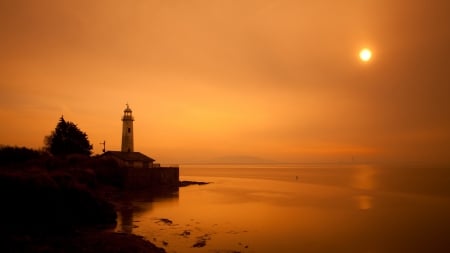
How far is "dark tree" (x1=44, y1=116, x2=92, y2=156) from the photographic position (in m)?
57.6

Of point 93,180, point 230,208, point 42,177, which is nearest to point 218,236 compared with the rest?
point 42,177

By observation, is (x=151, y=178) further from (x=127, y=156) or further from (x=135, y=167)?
(x=127, y=156)

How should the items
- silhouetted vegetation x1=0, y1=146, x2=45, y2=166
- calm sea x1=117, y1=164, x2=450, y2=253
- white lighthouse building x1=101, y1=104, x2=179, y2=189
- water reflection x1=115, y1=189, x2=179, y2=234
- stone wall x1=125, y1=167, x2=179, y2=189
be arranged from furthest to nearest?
white lighthouse building x1=101, y1=104, x2=179, y2=189 → stone wall x1=125, y1=167, x2=179, y2=189 → silhouetted vegetation x1=0, y1=146, x2=45, y2=166 → water reflection x1=115, y1=189, x2=179, y2=234 → calm sea x1=117, y1=164, x2=450, y2=253

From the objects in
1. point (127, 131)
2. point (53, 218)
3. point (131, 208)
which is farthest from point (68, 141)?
point (53, 218)

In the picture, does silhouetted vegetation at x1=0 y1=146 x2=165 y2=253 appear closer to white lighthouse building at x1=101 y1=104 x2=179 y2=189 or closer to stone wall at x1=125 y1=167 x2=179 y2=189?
stone wall at x1=125 y1=167 x2=179 y2=189

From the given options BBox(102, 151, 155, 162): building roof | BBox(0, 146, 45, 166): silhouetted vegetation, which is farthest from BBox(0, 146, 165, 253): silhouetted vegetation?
BBox(102, 151, 155, 162): building roof

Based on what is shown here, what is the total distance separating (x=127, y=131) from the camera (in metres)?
62.5

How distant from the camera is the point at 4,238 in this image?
16.0 m

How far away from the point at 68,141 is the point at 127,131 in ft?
32.1

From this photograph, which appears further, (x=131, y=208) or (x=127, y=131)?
(x=127, y=131)

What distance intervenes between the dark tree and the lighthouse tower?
20.0ft

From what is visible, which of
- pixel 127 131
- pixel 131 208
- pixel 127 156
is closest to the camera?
pixel 131 208

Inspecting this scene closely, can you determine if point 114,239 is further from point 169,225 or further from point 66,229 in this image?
point 169,225

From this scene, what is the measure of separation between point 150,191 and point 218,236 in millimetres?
29101
